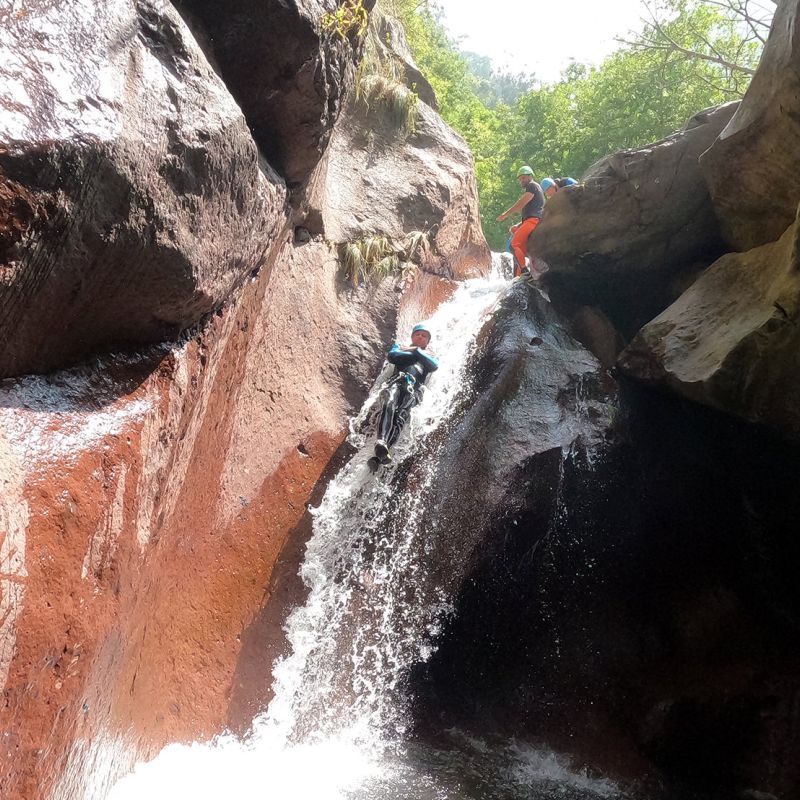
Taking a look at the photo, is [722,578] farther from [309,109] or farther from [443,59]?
[443,59]

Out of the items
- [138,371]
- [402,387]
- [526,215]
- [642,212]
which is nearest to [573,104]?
[526,215]

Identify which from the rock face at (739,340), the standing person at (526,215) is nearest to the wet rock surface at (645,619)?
the rock face at (739,340)

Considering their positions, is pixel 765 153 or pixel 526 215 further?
pixel 526 215

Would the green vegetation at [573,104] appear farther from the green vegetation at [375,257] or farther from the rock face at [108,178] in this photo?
the rock face at [108,178]

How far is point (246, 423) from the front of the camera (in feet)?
19.0

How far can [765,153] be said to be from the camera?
18.2 ft

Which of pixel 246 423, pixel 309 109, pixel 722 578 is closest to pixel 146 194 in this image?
pixel 309 109

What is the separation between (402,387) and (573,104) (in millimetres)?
19192

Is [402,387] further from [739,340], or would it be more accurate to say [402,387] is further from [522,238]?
[522,238]

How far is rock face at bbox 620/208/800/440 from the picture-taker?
4922 mm

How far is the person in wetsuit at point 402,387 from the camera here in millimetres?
6707

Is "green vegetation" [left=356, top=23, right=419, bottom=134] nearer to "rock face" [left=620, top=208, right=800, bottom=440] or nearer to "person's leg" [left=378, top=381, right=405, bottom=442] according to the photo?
"person's leg" [left=378, top=381, right=405, bottom=442]

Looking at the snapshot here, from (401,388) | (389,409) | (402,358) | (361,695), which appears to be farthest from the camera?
(402,358)

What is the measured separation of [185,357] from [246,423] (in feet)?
5.38
